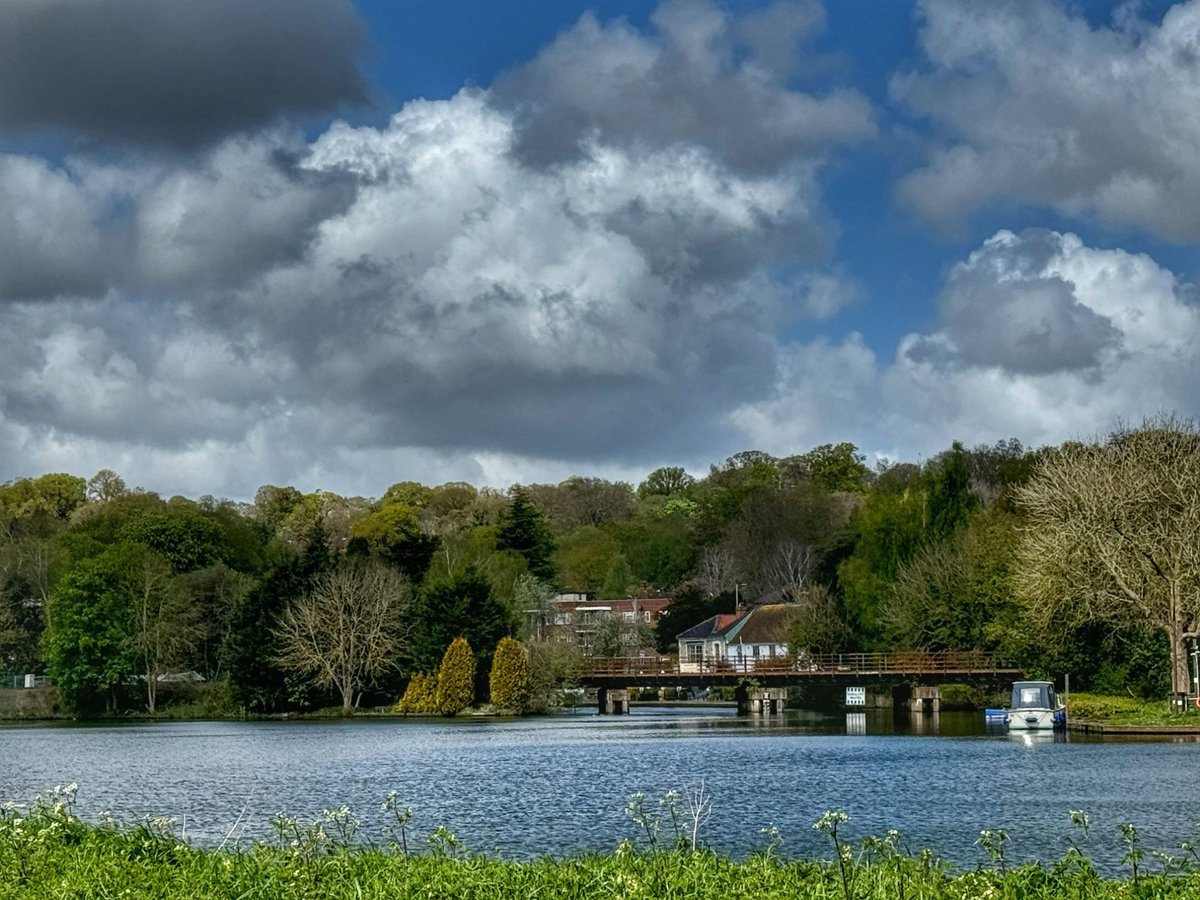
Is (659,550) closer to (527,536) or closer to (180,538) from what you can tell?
(527,536)

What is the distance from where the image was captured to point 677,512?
6368 inches

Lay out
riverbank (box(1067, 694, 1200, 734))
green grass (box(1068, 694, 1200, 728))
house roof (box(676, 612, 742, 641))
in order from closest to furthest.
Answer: riverbank (box(1067, 694, 1200, 734)) → green grass (box(1068, 694, 1200, 728)) → house roof (box(676, 612, 742, 641))

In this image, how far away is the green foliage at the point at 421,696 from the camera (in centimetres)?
8775

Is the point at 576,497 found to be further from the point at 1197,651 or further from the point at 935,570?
the point at 1197,651

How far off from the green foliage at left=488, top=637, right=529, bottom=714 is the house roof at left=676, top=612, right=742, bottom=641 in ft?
133

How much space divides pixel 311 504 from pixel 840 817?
160m

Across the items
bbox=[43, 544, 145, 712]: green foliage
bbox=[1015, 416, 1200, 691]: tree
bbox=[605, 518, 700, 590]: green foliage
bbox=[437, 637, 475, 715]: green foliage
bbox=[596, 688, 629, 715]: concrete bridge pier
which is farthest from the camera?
bbox=[605, 518, 700, 590]: green foliage

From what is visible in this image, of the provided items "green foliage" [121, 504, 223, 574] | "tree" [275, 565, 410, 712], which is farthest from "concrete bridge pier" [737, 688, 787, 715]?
"green foliage" [121, 504, 223, 574]

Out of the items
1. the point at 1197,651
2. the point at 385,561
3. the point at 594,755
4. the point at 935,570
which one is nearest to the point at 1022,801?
the point at 594,755

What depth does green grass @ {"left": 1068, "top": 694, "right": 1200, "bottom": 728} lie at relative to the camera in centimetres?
5647

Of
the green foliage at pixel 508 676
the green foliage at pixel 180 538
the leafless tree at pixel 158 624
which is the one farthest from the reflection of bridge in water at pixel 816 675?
the green foliage at pixel 180 538

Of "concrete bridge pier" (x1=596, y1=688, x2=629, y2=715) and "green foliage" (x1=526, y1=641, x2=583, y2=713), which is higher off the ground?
"green foliage" (x1=526, y1=641, x2=583, y2=713)

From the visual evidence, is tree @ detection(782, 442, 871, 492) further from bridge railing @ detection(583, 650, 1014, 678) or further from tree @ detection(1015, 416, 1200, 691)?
tree @ detection(1015, 416, 1200, 691)

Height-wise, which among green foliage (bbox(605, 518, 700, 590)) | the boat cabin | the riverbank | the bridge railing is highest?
green foliage (bbox(605, 518, 700, 590))
